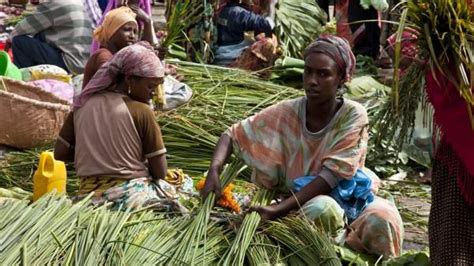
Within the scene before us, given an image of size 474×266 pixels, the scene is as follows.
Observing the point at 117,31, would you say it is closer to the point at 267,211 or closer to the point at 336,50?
the point at 336,50

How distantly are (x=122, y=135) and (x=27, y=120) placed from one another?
2.06 metres

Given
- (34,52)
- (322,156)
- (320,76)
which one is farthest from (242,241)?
(34,52)

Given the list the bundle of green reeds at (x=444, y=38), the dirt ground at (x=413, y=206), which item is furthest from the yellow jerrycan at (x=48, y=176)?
the bundle of green reeds at (x=444, y=38)

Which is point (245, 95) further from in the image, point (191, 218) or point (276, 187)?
point (191, 218)

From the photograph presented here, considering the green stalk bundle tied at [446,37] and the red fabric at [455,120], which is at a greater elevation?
the green stalk bundle tied at [446,37]

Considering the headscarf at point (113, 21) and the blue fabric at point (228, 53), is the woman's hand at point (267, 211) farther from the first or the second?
the blue fabric at point (228, 53)

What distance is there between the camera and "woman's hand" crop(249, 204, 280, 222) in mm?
4230

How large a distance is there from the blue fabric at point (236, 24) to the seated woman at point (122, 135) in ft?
14.0

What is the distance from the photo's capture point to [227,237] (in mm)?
4109

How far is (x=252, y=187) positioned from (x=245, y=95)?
1.58 m

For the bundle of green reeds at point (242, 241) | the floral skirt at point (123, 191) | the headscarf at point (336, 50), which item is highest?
the headscarf at point (336, 50)

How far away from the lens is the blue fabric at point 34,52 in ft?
26.6

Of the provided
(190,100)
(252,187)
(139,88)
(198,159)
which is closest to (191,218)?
(139,88)

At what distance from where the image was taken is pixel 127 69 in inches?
191
